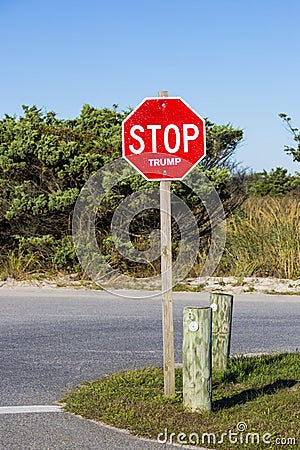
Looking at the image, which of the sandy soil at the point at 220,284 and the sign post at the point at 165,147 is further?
the sandy soil at the point at 220,284

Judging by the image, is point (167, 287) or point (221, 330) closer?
point (167, 287)

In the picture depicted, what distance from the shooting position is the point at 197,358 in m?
6.07

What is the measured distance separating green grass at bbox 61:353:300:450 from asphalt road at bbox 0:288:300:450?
234 millimetres

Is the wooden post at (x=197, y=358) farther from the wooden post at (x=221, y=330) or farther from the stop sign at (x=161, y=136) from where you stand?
the wooden post at (x=221, y=330)

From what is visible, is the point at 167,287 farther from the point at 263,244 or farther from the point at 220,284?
the point at 263,244

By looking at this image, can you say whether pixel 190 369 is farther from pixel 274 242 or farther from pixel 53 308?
pixel 274 242

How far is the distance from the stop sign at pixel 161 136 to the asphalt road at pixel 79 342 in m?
2.17

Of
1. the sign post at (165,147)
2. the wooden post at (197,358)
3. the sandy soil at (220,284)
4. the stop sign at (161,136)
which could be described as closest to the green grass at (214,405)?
the wooden post at (197,358)

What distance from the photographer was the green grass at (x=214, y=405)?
5613 mm

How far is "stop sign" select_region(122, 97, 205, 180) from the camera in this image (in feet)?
20.6

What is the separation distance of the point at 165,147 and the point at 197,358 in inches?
69.0

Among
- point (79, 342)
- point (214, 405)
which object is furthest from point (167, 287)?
point (79, 342)

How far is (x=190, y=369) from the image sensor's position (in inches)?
240

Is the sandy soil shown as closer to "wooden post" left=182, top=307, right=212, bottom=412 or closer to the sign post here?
the sign post
